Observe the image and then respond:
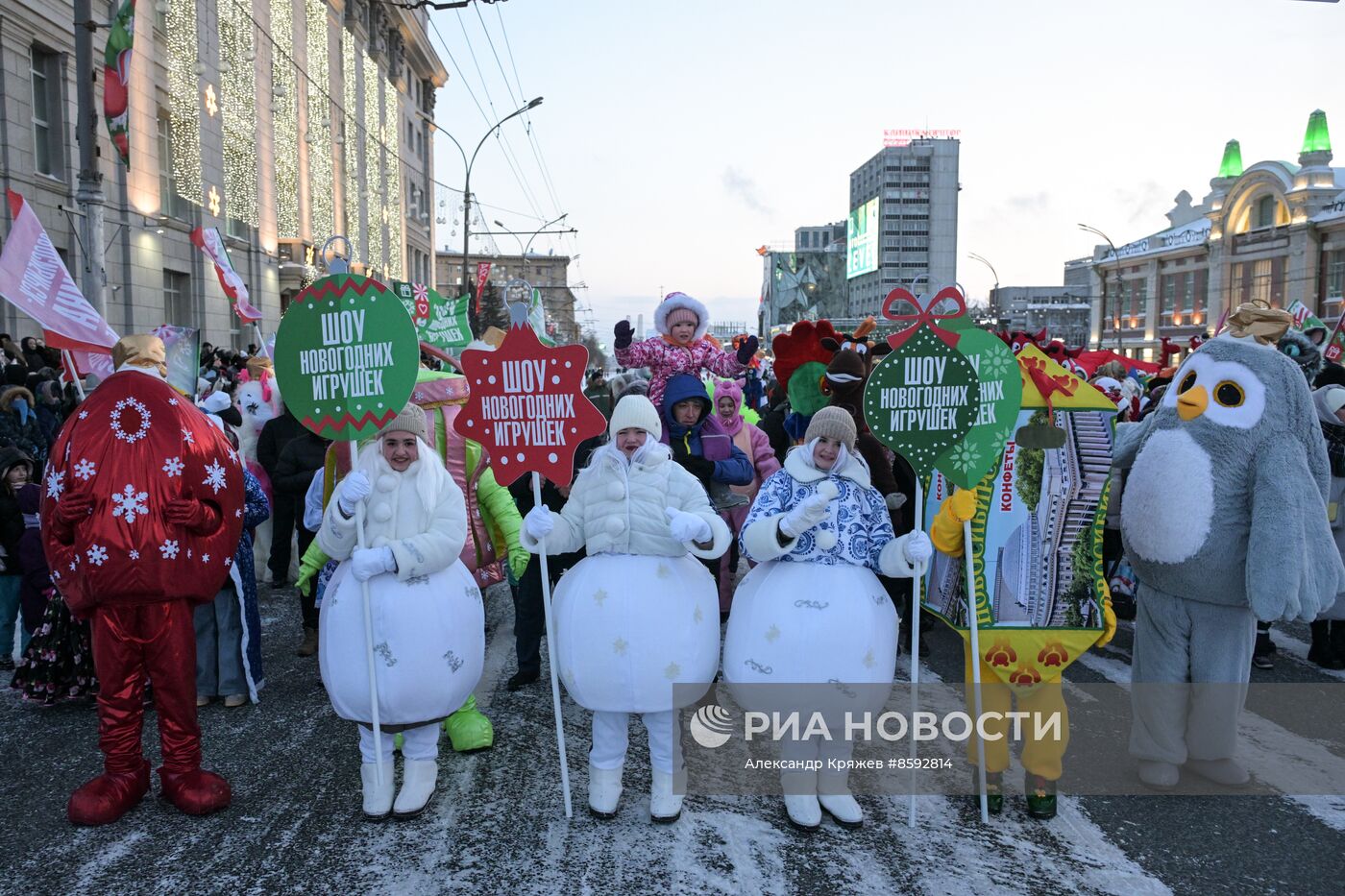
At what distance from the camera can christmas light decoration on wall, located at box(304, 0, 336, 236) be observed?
1137 inches

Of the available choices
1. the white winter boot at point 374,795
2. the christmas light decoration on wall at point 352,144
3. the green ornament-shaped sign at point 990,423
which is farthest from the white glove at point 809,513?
the christmas light decoration on wall at point 352,144

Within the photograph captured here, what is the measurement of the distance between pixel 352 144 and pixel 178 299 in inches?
601

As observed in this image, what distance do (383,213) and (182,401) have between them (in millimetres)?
38323

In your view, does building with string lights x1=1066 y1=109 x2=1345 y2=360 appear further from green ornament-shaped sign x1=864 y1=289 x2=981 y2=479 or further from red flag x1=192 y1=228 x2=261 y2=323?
Answer: green ornament-shaped sign x1=864 y1=289 x2=981 y2=479

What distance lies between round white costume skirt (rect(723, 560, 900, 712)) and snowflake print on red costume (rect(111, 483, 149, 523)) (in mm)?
2446

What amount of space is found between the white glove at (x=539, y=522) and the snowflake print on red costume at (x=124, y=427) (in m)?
1.62

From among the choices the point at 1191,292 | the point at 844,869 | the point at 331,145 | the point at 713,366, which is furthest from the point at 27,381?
the point at 1191,292

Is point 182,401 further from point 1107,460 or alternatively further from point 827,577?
point 1107,460

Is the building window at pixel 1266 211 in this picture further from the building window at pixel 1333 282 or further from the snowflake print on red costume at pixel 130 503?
the snowflake print on red costume at pixel 130 503

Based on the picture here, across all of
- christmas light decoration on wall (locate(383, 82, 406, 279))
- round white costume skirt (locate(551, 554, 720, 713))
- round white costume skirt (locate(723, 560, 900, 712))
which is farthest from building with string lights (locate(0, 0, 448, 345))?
round white costume skirt (locate(723, 560, 900, 712))

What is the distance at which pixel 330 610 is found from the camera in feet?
12.2

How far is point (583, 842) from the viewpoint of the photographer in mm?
3584

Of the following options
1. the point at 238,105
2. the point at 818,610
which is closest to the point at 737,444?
the point at 818,610

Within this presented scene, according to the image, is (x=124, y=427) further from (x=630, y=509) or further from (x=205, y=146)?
(x=205, y=146)
